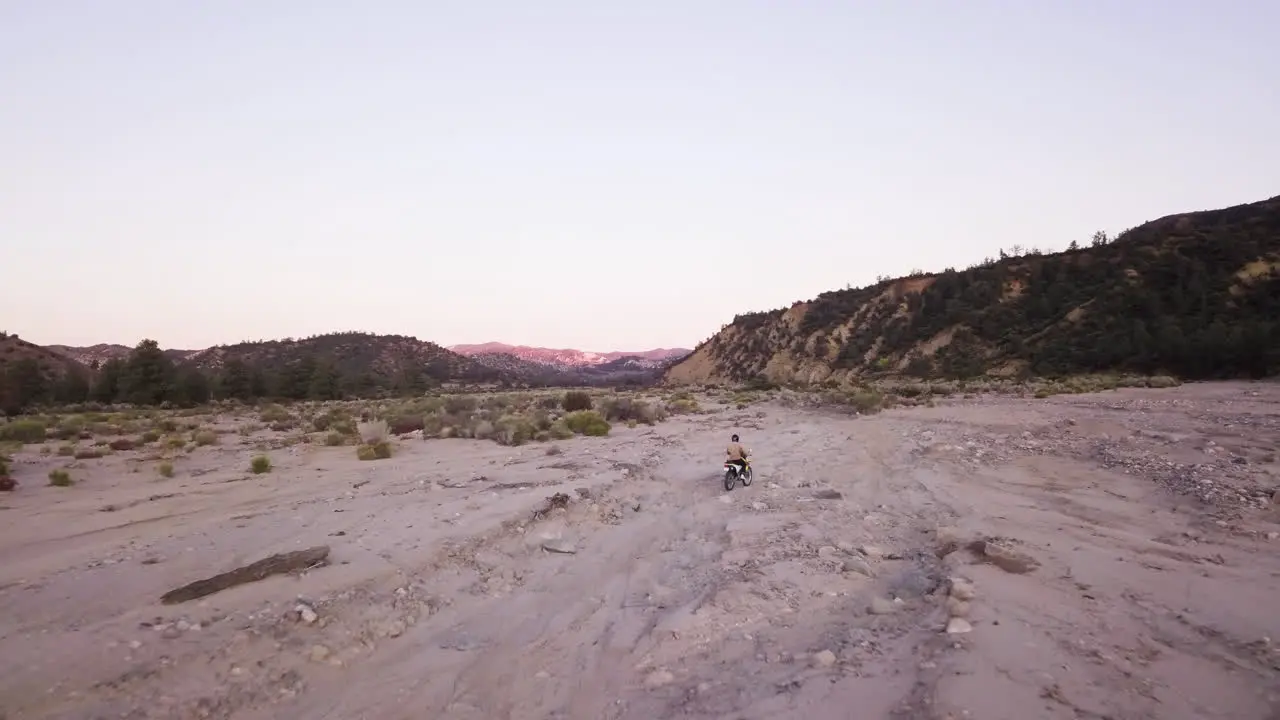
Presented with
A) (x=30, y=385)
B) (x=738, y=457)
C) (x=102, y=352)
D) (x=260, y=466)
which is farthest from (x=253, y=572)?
(x=102, y=352)

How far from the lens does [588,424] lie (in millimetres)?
19672

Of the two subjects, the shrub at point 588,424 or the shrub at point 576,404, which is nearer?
the shrub at point 588,424

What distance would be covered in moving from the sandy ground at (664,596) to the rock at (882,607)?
28mm

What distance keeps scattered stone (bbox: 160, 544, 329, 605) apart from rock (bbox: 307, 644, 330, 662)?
1.71m

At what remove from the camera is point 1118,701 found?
3.88m

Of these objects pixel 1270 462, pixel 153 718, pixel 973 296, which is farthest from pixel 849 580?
pixel 973 296

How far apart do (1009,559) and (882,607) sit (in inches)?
67.6

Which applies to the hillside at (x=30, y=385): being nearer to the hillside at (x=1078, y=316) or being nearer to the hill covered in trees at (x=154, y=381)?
the hill covered in trees at (x=154, y=381)

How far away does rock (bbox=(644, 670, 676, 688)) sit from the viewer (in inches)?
179

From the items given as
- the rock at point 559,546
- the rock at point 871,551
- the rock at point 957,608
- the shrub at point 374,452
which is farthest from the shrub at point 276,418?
the rock at point 957,608

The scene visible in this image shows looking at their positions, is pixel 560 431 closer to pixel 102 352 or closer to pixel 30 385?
pixel 30 385

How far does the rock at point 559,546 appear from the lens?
25.6 feet

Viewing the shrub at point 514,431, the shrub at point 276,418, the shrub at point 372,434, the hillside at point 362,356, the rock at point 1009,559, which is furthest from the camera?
the hillside at point 362,356

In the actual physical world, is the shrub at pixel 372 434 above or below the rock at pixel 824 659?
above
